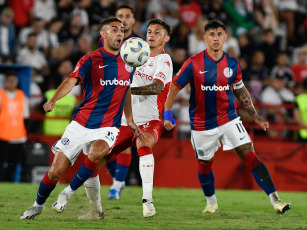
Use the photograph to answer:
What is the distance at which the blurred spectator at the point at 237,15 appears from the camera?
58.6 ft

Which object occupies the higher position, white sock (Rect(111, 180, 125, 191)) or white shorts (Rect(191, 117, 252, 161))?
white shorts (Rect(191, 117, 252, 161))

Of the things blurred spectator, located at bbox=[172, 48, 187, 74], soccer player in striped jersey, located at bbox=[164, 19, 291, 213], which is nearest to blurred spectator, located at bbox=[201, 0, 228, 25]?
blurred spectator, located at bbox=[172, 48, 187, 74]

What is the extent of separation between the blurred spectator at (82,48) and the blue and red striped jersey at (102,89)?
6.83 m

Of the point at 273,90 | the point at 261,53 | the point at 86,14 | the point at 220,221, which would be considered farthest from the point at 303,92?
the point at 220,221

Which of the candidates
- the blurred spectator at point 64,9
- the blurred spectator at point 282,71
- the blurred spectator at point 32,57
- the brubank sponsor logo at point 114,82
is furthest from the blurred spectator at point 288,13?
the brubank sponsor logo at point 114,82

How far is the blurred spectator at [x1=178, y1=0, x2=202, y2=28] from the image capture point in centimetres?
1714

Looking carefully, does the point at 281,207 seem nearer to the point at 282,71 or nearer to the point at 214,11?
the point at 282,71

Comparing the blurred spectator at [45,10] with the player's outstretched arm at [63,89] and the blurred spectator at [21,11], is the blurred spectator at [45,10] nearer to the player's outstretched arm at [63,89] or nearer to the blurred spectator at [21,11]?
the blurred spectator at [21,11]

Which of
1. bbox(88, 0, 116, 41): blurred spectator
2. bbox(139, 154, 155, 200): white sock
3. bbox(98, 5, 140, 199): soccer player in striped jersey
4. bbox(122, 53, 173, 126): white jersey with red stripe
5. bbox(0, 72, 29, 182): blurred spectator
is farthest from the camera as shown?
bbox(88, 0, 116, 41): blurred spectator

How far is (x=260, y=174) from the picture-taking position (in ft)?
29.0

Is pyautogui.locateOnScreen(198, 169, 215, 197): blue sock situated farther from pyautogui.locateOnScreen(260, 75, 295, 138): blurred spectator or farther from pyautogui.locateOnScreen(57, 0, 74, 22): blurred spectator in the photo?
pyautogui.locateOnScreen(57, 0, 74, 22): blurred spectator

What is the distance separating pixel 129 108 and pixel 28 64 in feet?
22.6

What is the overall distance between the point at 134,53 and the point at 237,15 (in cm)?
1094

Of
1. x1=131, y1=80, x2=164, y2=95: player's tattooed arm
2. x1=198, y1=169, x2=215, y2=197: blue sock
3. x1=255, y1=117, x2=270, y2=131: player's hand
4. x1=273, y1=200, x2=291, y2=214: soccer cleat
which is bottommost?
x1=273, y1=200, x2=291, y2=214: soccer cleat
